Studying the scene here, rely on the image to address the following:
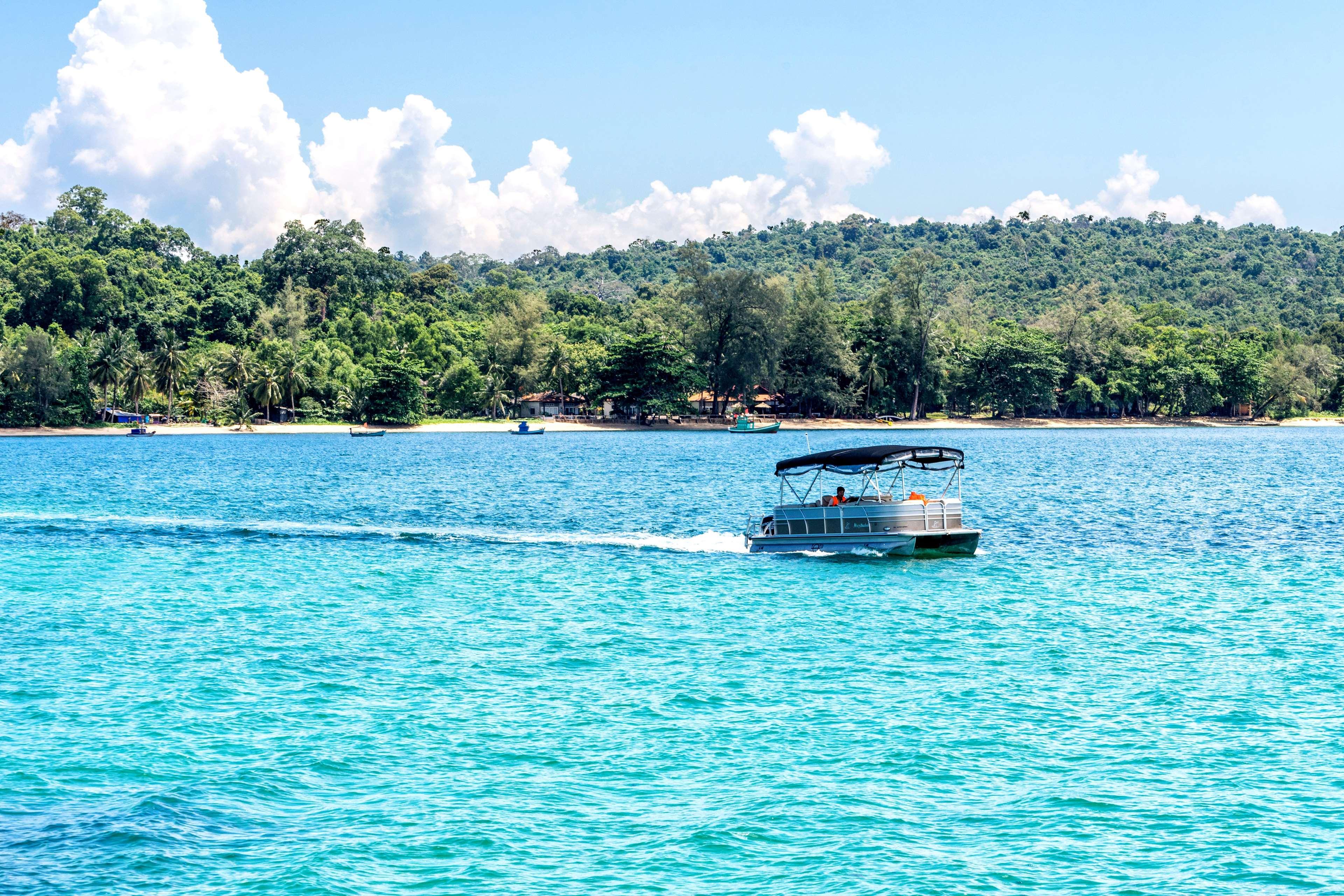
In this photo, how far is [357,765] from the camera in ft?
55.6

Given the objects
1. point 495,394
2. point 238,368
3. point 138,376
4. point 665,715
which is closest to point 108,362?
point 138,376

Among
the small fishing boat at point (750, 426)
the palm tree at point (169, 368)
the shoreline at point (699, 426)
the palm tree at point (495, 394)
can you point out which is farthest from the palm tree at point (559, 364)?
the palm tree at point (169, 368)

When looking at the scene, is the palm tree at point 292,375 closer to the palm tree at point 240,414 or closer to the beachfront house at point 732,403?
the palm tree at point 240,414

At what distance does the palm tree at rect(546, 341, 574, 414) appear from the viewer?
156 meters

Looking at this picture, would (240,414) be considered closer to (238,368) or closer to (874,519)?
(238,368)

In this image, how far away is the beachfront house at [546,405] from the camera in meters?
165

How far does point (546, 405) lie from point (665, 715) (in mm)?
148233

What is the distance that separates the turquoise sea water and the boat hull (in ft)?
1.91

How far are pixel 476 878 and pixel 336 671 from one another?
10.7 metres

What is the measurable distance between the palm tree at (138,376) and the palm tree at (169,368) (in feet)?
3.14

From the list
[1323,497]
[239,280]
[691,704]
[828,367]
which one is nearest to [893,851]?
[691,704]

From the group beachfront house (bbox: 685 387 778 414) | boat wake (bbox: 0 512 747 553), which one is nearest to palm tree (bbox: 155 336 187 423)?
beachfront house (bbox: 685 387 778 414)

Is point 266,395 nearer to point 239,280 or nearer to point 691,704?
point 239,280

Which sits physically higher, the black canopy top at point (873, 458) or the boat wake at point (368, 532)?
the black canopy top at point (873, 458)
